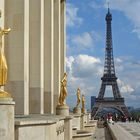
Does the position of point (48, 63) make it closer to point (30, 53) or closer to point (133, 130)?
point (30, 53)

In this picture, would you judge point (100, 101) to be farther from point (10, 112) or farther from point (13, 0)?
point (10, 112)

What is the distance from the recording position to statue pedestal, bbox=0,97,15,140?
1299 cm

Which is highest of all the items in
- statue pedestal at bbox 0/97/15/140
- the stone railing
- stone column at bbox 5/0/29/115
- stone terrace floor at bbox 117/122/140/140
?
stone column at bbox 5/0/29/115

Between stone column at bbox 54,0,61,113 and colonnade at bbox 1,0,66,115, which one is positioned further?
stone column at bbox 54,0,61,113

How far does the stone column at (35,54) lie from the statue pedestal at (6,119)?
19.1 m

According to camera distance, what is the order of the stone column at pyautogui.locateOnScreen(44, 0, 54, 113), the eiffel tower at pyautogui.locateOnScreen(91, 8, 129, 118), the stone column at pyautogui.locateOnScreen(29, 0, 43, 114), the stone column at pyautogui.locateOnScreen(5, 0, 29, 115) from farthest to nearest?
the eiffel tower at pyautogui.locateOnScreen(91, 8, 129, 118), the stone column at pyautogui.locateOnScreen(44, 0, 54, 113), the stone column at pyautogui.locateOnScreen(29, 0, 43, 114), the stone column at pyautogui.locateOnScreen(5, 0, 29, 115)

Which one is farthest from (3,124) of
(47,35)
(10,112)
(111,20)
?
(111,20)

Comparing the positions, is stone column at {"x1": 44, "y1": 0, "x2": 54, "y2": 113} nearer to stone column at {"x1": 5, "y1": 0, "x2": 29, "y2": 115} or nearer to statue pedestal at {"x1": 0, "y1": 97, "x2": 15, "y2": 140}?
stone column at {"x1": 5, "y1": 0, "x2": 29, "y2": 115}

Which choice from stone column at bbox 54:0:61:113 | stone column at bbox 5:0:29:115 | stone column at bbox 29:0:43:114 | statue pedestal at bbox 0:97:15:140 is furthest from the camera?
stone column at bbox 54:0:61:113

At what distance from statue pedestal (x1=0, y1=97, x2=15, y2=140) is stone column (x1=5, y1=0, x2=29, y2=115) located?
564 inches

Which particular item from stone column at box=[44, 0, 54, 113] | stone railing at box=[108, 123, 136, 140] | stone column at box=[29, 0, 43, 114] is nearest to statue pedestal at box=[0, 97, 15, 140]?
stone column at box=[29, 0, 43, 114]

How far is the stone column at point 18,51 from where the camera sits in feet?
90.9

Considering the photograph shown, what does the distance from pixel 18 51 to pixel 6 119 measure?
15.1 m

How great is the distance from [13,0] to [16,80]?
15.6ft
